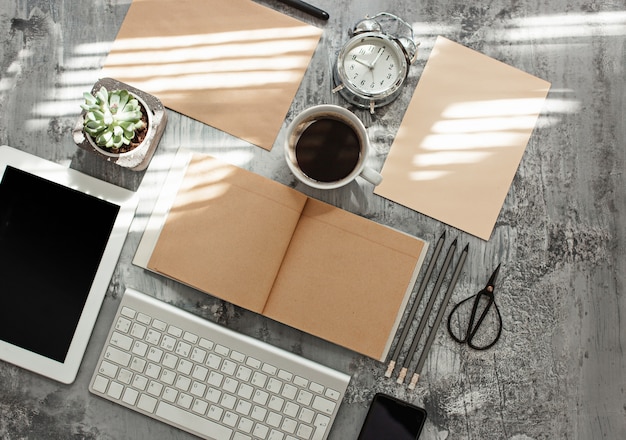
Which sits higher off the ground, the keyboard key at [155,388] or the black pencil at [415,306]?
the black pencil at [415,306]

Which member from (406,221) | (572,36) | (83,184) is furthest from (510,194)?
(83,184)

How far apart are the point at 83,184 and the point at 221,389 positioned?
0.39m

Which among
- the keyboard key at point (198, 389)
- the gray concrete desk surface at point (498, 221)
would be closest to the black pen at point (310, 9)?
the gray concrete desk surface at point (498, 221)

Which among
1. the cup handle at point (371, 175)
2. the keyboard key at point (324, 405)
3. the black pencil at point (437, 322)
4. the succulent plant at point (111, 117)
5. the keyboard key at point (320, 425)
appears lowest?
the keyboard key at point (320, 425)

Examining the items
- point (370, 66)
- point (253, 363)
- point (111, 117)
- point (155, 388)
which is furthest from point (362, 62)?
point (155, 388)

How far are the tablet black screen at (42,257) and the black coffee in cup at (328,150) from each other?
33 cm

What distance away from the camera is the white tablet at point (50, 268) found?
0.89 m

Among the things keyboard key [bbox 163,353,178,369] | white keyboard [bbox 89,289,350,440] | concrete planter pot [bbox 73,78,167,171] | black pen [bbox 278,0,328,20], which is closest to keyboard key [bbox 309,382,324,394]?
white keyboard [bbox 89,289,350,440]

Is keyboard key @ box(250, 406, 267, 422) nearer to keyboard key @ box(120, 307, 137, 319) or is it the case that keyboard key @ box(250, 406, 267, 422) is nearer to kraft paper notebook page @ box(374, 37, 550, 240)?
keyboard key @ box(120, 307, 137, 319)

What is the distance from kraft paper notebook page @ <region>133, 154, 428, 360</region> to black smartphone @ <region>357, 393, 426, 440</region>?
0.08m

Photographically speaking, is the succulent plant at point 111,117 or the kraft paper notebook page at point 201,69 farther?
the kraft paper notebook page at point 201,69

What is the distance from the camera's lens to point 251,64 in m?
0.94

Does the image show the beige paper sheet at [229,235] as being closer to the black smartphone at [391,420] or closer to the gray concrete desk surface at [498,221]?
the gray concrete desk surface at [498,221]

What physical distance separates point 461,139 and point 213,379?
55cm
